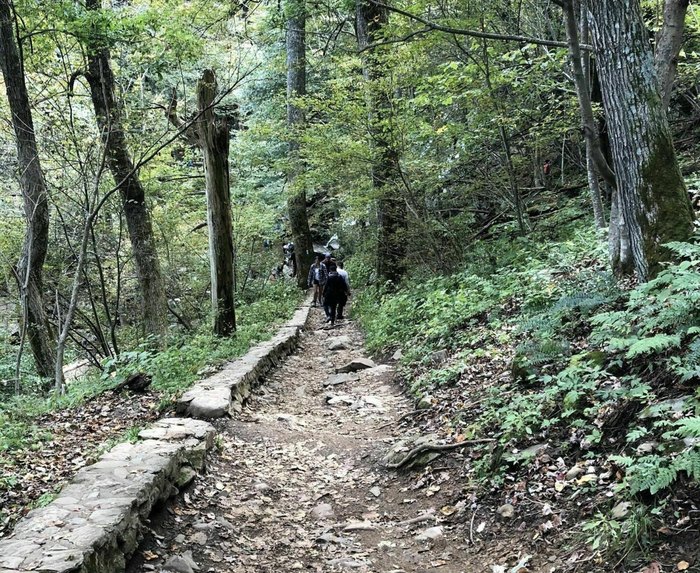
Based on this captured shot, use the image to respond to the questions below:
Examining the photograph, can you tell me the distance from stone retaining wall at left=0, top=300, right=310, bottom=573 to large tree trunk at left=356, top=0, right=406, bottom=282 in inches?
249

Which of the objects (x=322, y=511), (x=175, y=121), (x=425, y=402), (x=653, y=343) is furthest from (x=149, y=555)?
(x=175, y=121)

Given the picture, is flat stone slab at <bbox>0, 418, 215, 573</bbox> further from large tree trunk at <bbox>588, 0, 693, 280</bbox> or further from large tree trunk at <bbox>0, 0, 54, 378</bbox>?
large tree trunk at <bbox>0, 0, 54, 378</bbox>

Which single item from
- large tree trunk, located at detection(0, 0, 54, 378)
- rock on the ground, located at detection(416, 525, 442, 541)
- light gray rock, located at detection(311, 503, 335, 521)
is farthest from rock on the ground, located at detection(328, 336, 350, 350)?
rock on the ground, located at detection(416, 525, 442, 541)

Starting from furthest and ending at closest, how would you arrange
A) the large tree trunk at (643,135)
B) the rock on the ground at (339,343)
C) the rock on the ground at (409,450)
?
the rock on the ground at (339,343)
the large tree trunk at (643,135)
the rock on the ground at (409,450)

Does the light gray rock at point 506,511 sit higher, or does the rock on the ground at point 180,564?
the rock on the ground at point 180,564

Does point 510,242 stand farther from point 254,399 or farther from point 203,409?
point 203,409

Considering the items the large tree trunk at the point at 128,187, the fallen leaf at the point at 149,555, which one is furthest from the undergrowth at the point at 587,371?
the large tree trunk at the point at 128,187

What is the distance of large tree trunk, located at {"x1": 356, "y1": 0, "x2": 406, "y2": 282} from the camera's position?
10.4 meters

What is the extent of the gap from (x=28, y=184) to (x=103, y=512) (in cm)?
791

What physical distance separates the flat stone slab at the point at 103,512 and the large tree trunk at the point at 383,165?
704 cm

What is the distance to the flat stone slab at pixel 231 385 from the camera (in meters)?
6.09

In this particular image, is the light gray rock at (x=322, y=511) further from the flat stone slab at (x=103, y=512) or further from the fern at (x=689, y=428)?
the fern at (x=689, y=428)

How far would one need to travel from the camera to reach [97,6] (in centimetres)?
940

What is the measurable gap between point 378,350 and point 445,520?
5927 millimetres
